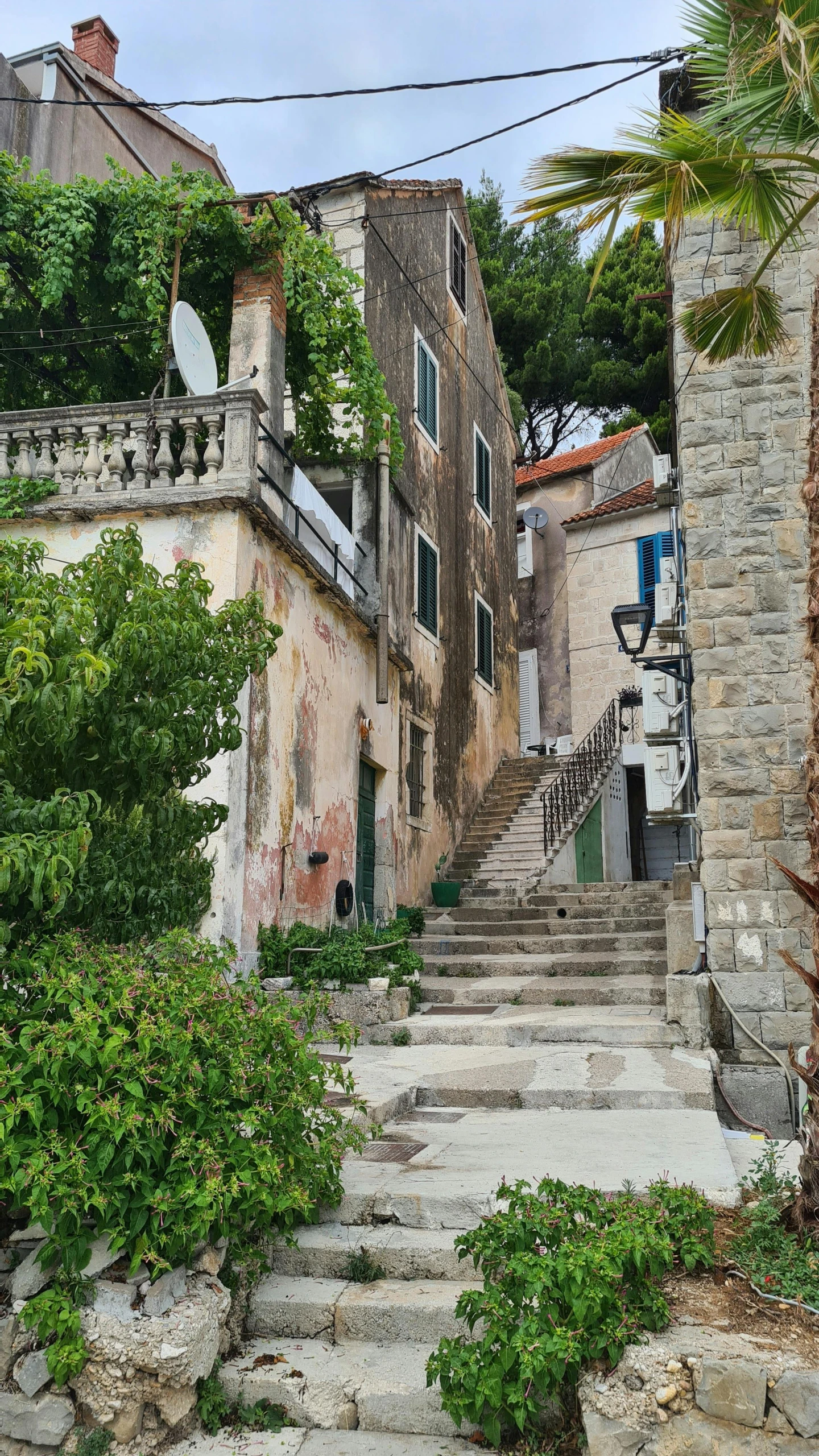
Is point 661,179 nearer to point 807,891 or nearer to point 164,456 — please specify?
point 807,891

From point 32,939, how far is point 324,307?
8851 mm

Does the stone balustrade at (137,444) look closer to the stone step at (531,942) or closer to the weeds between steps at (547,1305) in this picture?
the stone step at (531,942)

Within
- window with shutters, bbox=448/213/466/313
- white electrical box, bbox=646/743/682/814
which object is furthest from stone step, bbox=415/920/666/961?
window with shutters, bbox=448/213/466/313

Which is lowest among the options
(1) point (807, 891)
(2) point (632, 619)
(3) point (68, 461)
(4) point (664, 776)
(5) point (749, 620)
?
(1) point (807, 891)

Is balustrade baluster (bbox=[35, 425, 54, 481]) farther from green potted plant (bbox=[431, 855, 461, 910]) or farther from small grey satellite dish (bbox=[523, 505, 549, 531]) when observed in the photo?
small grey satellite dish (bbox=[523, 505, 549, 531])

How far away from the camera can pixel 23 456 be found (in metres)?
9.20

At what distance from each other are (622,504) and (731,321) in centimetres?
1437

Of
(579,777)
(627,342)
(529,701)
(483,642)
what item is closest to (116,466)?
(579,777)

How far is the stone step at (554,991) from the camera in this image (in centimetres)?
915

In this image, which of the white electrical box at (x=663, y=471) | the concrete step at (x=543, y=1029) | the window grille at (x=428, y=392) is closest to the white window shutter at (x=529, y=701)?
the window grille at (x=428, y=392)

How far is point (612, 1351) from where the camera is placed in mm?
3041

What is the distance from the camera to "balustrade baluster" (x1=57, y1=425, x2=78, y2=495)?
906 centimetres

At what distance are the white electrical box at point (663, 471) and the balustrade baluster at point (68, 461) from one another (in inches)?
209

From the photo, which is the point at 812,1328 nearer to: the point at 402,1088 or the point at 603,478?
the point at 402,1088
